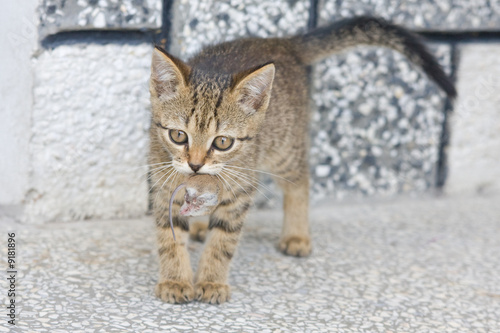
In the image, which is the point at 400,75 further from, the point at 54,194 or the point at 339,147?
the point at 54,194

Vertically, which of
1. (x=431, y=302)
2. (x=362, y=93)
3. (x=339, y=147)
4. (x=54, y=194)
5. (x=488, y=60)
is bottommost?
(x=431, y=302)

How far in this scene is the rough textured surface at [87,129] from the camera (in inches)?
128

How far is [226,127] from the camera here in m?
2.63

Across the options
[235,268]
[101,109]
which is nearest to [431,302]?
[235,268]

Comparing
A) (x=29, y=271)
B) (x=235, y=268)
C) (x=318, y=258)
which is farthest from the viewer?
(x=318, y=258)

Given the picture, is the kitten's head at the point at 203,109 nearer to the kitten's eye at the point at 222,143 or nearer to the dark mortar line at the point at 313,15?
the kitten's eye at the point at 222,143

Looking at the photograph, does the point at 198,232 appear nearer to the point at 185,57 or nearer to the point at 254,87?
the point at 185,57

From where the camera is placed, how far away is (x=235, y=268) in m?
3.09

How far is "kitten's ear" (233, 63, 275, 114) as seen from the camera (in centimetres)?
258

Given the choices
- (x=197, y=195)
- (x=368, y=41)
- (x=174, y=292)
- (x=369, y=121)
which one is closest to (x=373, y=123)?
(x=369, y=121)

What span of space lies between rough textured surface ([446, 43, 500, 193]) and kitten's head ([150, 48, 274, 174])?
6.41ft

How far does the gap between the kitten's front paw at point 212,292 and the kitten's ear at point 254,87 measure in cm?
77

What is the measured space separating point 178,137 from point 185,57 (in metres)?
0.94

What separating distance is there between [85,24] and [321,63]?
142 centimetres
